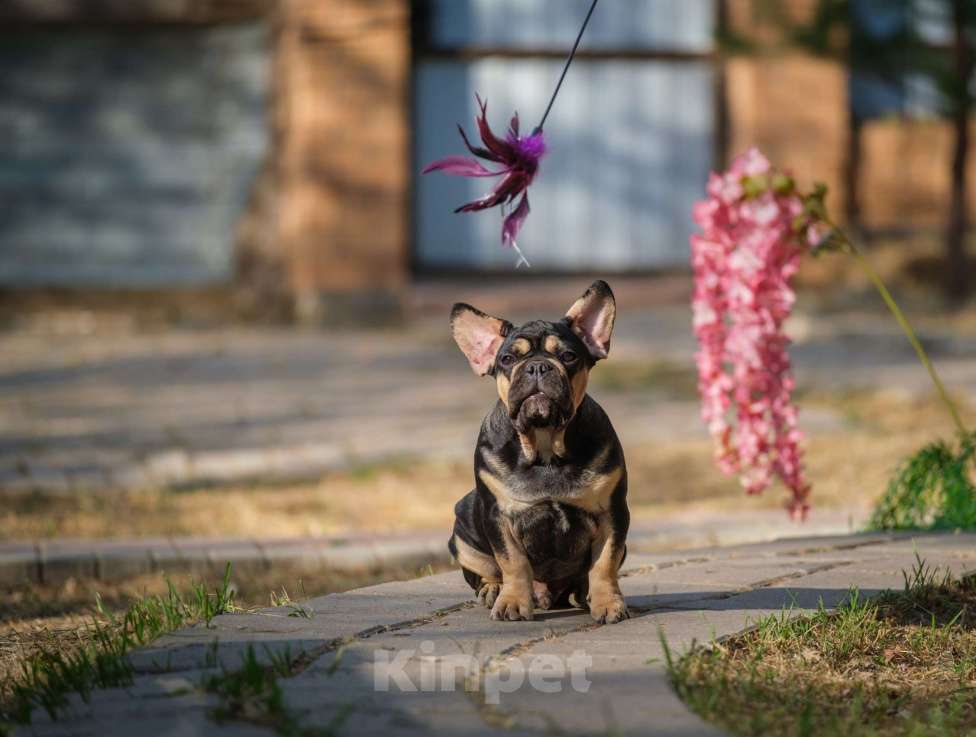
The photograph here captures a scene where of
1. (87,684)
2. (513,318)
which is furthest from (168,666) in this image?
(513,318)

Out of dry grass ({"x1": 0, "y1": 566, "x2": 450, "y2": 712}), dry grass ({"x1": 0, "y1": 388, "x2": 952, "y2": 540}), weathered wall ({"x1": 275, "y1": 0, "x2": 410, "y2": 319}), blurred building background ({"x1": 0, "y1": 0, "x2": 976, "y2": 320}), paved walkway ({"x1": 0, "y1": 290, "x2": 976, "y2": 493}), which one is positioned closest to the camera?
dry grass ({"x1": 0, "y1": 566, "x2": 450, "y2": 712})

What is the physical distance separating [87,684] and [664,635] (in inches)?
50.9

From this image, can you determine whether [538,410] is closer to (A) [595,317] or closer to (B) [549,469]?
(B) [549,469]

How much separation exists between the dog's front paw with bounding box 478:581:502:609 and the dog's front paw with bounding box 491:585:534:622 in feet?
0.45

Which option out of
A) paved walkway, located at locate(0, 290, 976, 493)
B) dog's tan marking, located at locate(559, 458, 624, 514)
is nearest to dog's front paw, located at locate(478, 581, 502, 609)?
dog's tan marking, located at locate(559, 458, 624, 514)

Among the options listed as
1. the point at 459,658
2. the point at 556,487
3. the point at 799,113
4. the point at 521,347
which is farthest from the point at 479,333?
the point at 799,113

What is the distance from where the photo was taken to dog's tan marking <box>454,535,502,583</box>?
375cm

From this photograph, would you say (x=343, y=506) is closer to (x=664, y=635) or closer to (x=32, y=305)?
(x=664, y=635)

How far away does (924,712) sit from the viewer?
3127 millimetres

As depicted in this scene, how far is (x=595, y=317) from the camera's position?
365cm

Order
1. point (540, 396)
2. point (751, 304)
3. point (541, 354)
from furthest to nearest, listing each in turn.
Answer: point (751, 304) → point (541, 354) → point (540, 396)

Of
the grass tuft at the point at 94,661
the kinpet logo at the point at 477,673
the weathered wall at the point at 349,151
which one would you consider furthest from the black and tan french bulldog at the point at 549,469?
the weathered wall at the point at 349,151

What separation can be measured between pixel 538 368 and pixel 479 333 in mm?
370

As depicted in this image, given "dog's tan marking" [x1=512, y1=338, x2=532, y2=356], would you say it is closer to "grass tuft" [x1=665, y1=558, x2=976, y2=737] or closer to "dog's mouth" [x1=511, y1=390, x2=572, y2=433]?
"dog's mouth" [x1=511, y1=390, x2=572, y2=433]
